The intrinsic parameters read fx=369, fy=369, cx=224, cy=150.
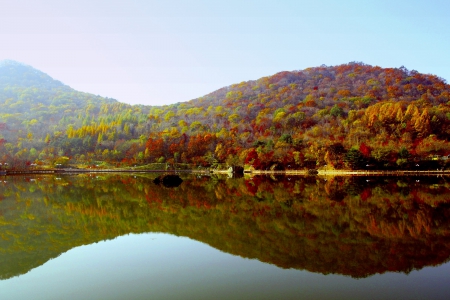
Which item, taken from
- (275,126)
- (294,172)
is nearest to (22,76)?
(275,126)

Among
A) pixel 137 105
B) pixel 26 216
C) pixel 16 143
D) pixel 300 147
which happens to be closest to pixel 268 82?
pixel 137 105

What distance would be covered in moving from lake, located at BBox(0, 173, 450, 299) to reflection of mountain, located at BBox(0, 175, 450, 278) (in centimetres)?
4

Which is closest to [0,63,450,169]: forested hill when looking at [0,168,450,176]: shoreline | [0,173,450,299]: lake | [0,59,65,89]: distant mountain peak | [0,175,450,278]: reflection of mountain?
[0,168,450,176]: shoreline

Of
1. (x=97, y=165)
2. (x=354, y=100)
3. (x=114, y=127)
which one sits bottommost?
(x=97, y=165)

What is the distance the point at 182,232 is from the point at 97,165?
56.1 metres

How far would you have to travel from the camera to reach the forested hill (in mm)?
50875

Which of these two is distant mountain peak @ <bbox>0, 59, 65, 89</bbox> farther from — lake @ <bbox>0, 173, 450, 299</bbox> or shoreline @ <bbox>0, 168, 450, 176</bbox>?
lake @ <bbox>0, 173, 450, 299</bbox>

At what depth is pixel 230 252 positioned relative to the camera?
29.4ft

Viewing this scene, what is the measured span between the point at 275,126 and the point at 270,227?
5820cm

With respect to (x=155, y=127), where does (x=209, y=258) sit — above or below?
below

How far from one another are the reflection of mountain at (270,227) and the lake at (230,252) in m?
0.04

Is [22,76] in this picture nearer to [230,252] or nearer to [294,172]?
[294,172]

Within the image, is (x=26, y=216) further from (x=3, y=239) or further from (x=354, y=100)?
(x=354, y=100)

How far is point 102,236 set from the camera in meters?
11.1
